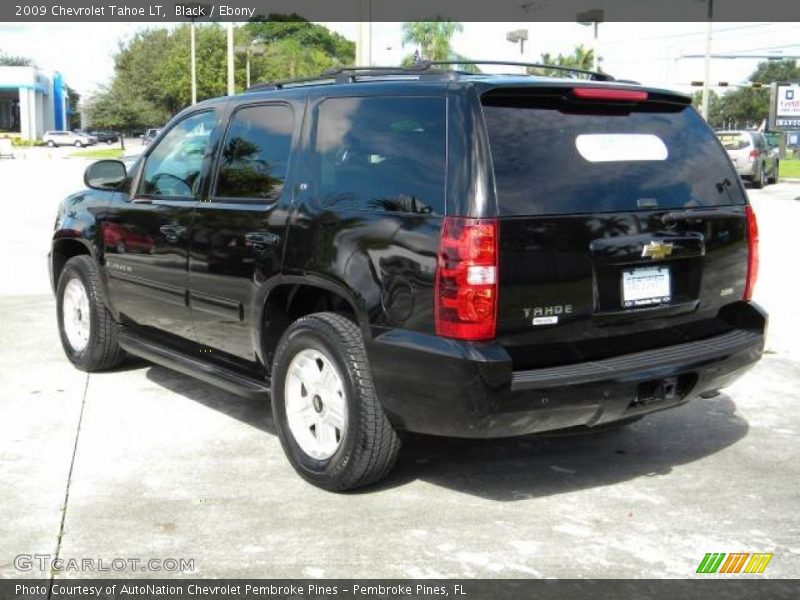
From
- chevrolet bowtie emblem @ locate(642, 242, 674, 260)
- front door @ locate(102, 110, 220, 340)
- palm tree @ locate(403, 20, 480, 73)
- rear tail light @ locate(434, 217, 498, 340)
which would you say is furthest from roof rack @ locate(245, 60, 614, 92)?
palm tree @ locate(403, 20, 480, 73)

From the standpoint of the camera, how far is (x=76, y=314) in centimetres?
680

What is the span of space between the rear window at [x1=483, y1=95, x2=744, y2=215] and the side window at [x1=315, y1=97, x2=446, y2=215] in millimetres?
258

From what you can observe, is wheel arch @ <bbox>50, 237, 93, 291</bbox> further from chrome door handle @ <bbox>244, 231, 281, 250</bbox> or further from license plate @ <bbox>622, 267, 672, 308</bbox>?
license plate @ <bbox>622, 267, 672, 308</bbox>

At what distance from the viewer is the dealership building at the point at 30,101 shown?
88.4m

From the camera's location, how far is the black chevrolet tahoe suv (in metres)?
3.89

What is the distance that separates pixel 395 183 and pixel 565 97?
821 mm

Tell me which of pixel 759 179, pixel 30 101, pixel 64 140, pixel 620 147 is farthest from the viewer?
pixel 30 101

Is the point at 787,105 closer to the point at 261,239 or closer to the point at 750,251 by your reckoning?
the point at 750,251

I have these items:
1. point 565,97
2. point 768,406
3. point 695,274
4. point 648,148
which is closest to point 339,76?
point 565,97

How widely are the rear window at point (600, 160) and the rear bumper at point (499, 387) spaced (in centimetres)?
64

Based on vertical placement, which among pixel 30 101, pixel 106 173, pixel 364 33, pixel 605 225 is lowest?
pixel 605 225

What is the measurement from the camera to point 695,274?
4.48 meters

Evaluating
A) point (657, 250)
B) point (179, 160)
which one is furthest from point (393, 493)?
point (179, 160)

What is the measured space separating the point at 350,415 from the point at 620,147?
5.50 ft
